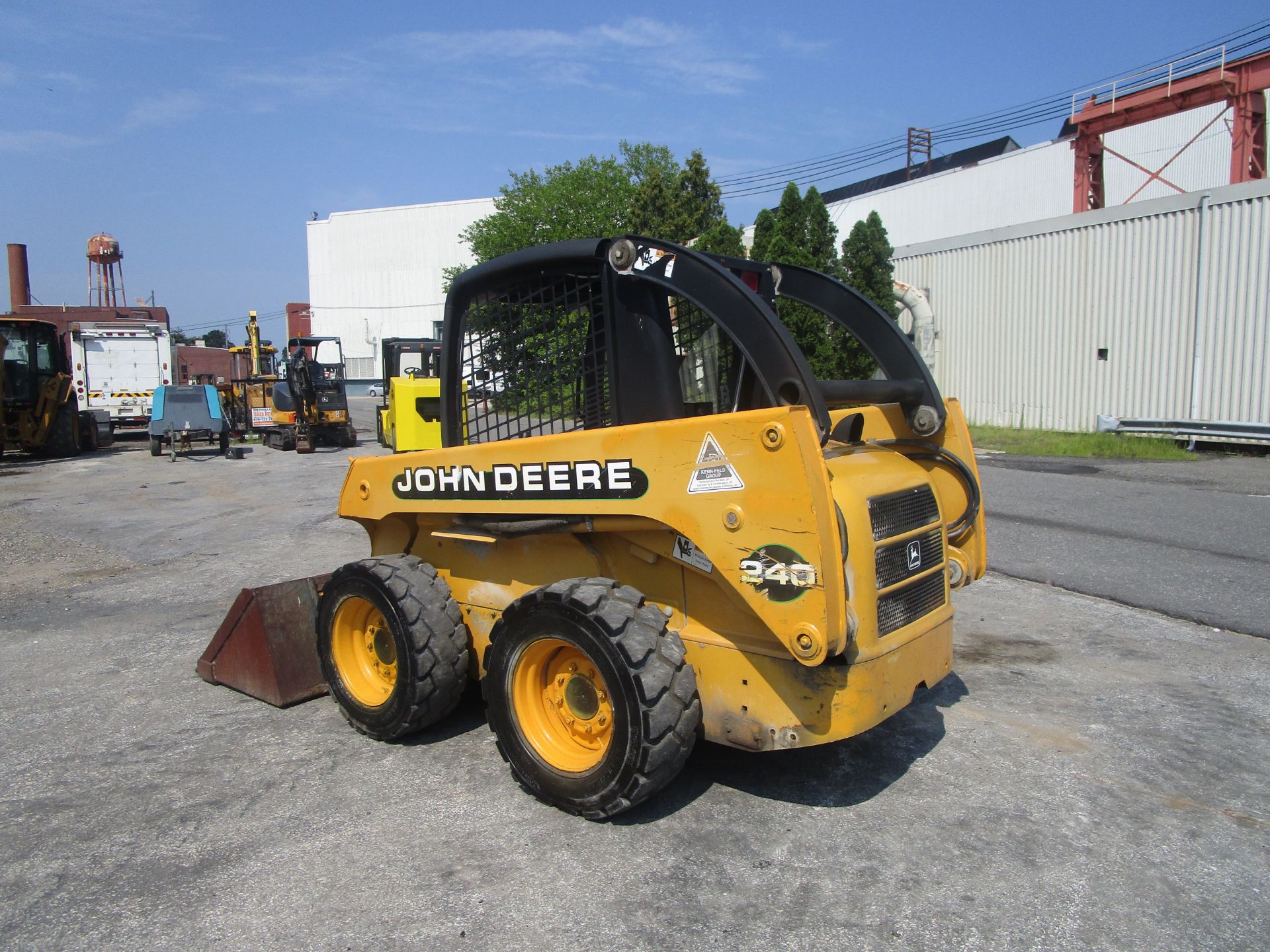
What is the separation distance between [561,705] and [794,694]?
0.98m

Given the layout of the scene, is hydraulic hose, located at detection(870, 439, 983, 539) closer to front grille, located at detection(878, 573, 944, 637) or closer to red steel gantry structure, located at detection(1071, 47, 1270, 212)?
front grille, located at detection(878, 573, 944, 637)

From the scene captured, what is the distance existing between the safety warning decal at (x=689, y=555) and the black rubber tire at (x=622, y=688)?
214 millimetres

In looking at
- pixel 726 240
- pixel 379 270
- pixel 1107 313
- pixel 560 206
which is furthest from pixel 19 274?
pixel 1107 313

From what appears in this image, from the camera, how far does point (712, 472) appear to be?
3.18 m

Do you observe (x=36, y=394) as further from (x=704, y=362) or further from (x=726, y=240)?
(x=704, y=362)

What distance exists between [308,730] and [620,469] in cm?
227

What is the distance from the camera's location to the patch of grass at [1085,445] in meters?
16.2

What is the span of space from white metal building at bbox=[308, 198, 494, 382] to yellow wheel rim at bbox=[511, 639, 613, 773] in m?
54.8

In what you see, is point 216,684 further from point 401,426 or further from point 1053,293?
point 1053,293

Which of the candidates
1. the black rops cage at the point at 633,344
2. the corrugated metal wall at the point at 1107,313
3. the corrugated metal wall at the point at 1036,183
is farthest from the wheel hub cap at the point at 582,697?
the corrugated metal wall at the point at 1036,183

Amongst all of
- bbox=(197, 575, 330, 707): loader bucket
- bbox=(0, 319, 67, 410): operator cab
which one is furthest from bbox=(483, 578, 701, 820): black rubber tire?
bbox=(0, 319, 67, 410): operator cab

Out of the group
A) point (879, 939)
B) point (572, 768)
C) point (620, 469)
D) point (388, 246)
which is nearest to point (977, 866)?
point (879, 939)

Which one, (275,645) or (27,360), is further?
(27,360)

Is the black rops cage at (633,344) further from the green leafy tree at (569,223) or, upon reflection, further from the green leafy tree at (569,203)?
the green leafy tree at (569,203)
